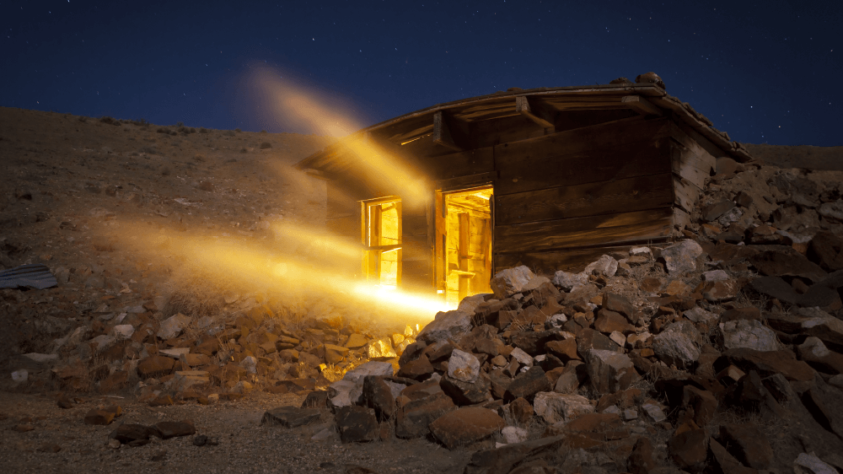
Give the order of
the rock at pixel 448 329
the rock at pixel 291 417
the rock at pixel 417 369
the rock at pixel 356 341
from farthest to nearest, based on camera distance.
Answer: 1. the rock at pixel 356 341
2. the rock at pixel 448 329
3. the rock at pixel 417 369
4. the rock at pixel 291 417

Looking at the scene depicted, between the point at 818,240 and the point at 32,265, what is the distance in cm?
1279

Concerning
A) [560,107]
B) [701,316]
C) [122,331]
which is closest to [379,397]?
[701,316]

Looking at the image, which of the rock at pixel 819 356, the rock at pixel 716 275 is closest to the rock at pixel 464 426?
the rock at pixel 819 356

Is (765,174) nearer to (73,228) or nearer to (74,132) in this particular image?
(73,228)

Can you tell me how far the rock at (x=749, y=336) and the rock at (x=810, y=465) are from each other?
4.30 ft

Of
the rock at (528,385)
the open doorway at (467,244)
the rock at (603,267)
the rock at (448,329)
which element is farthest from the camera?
the open doorway at (467,244)

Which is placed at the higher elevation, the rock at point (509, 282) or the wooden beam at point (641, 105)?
the wooden beam at point (641, 105)

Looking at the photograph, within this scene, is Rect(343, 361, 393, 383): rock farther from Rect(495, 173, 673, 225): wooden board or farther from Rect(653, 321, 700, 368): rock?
Rect(495, 173, 673, 225): wooden board

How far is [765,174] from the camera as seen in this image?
24.4ft

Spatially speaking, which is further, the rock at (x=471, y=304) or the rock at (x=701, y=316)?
the rock at (x=471, y=304)

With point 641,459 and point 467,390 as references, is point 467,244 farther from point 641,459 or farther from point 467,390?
point 641,459

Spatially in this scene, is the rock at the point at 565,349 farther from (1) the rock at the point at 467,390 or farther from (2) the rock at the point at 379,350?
(2) the rock at the point at 379,350

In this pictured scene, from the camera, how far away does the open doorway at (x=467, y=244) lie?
1119 cm

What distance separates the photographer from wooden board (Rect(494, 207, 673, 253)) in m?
6.69
